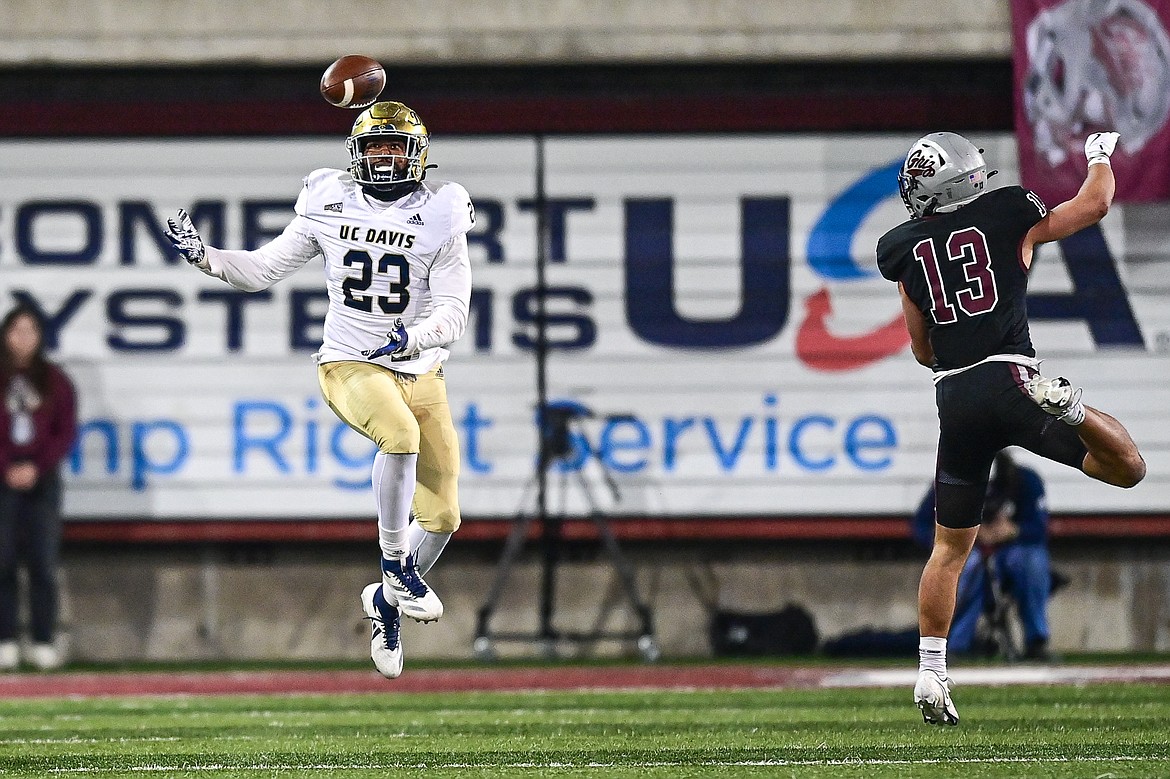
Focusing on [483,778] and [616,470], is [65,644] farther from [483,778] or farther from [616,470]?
[483,778]

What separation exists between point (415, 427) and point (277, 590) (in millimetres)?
5539

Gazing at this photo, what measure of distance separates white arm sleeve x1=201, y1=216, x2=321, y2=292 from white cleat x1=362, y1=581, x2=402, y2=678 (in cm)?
134

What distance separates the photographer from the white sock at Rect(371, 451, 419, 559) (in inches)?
299

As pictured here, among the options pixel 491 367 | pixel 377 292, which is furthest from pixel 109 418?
pixel 377 292

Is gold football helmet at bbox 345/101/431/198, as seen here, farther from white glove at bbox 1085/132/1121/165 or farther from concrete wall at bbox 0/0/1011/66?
concrete wall at bbox 0/0/1011/66

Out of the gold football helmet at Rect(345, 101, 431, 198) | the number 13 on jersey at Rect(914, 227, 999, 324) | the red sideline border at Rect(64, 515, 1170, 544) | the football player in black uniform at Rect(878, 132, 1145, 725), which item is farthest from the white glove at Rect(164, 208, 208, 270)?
the red sideline border at Rect(64, 515, 1170, 544)

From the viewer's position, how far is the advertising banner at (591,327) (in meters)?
12.6

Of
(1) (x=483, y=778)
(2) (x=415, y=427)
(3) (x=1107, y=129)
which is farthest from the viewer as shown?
(3) (x=1107, y=129)

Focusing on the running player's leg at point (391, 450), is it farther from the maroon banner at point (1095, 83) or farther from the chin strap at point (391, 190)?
the maroon banner at point (1095, 83)

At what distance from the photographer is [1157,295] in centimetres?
1256

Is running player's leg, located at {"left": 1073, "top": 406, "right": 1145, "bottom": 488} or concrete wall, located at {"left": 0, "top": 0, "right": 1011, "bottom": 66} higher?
concrete wall, located at {"left": 0, "top": 0, "right": 1011, "bottom": 66}

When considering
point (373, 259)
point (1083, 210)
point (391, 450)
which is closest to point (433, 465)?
point (391, 450)

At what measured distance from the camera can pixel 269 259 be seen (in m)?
7.73

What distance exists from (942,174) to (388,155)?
2.13m
